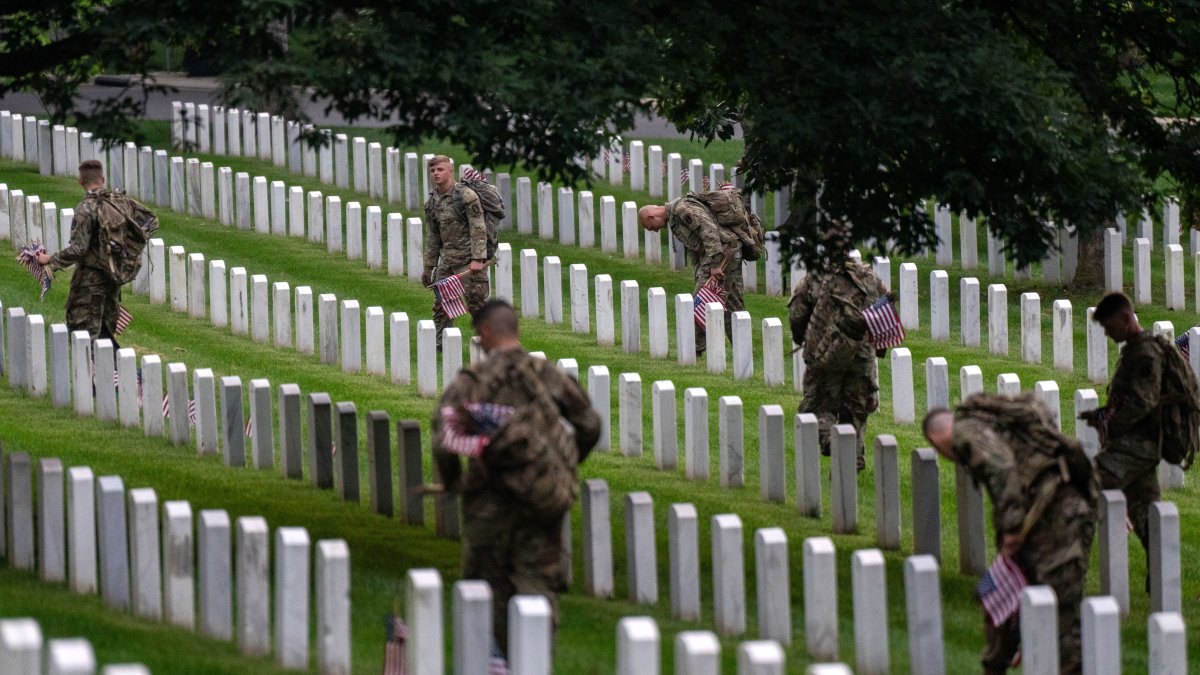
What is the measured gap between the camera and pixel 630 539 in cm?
963

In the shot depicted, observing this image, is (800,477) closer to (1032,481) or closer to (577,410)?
(1032,481)

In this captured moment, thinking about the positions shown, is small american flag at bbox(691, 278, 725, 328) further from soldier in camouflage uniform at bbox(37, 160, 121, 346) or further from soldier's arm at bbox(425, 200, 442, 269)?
soldier in camouflage uniform at bbox(37, 160, 121, 346)

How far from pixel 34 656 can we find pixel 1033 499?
434 centimetres

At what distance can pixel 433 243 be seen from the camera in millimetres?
18203

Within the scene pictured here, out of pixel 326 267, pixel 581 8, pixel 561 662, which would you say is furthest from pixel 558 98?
pixel 326 267

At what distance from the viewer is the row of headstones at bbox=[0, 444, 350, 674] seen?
A: 777 cm

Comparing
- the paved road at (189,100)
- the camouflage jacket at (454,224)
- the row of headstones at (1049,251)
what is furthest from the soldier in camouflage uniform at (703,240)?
the paved road at (189,100)

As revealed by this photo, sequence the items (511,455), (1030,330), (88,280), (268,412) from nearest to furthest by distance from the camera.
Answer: (511,455)
(268,412)
(88,280)
(1030,330)

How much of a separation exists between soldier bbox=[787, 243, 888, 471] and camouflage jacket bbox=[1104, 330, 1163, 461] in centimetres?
276

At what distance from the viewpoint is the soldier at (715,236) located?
18.0 meters

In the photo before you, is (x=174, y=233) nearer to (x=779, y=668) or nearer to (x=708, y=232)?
(x=708, y=232)

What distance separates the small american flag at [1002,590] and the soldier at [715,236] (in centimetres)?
942

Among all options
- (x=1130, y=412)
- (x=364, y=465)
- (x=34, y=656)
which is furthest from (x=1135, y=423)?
(x=34, y=656)

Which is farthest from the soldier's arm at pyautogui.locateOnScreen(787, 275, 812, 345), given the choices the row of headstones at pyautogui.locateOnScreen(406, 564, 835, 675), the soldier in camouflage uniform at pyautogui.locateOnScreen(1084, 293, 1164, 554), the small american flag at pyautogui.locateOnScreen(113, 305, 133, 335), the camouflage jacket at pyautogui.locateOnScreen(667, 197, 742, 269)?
the row of headstones at pyautogui.locateOnScreen(406, 564, 835, 675)
